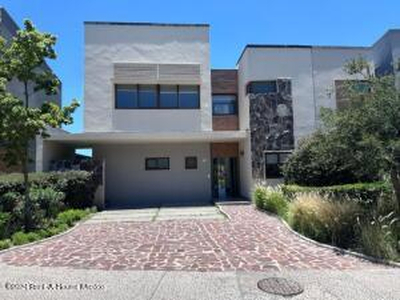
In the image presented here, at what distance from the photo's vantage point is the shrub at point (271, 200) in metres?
14.6

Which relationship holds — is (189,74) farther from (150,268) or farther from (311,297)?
(311,297)

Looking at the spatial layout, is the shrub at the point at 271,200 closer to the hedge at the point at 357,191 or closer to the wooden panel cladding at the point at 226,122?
the hedge at the point at 357,191

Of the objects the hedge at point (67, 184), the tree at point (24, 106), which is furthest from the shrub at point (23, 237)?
the hedge at point (67, 184)

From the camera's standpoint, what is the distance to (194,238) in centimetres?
1098

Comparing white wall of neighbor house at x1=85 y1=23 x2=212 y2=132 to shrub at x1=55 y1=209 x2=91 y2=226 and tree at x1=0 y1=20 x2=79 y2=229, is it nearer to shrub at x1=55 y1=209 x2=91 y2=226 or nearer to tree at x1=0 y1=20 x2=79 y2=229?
shrub at x1=55 y1=209 x2=91 y2=226

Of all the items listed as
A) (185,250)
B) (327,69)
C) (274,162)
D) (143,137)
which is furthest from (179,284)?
(327,69)

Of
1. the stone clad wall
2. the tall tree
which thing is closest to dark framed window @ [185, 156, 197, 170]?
the stone clad wall

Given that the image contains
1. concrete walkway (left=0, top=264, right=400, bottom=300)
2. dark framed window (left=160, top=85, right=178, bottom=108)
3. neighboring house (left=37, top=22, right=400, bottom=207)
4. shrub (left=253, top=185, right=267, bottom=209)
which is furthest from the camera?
dark framed window (left=160, top=85, right=178, bottom=108)

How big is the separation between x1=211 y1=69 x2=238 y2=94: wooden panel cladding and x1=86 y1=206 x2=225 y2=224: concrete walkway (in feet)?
23.7

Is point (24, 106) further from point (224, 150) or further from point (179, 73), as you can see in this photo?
point (224, 150)

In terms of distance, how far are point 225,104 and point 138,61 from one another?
545 centimetres

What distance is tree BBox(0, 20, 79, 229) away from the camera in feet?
37.7

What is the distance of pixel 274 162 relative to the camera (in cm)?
1978

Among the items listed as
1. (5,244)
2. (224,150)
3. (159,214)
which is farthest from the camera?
(224,150)
